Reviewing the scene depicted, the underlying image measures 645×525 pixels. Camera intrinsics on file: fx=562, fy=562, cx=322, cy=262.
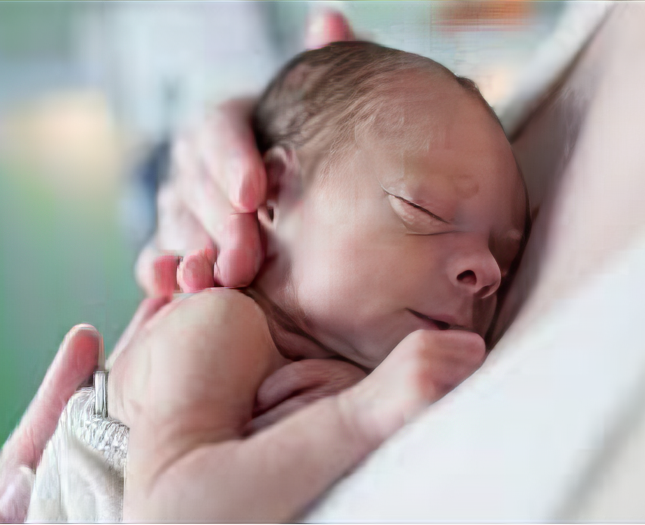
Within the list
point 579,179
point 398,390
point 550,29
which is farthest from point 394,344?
point 550,29

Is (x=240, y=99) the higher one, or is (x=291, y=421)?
(x=240, y=99)

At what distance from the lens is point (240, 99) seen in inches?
15.4

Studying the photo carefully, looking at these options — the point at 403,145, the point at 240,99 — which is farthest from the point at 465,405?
the point at 240,99

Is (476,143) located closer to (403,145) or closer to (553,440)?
(403,145)

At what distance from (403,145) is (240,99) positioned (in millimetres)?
130

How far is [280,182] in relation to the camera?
357 millimetres

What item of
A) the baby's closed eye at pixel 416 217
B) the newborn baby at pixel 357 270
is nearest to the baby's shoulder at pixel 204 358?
the newborn baby at pixel 357 270

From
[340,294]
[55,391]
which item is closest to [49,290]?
[55,391]

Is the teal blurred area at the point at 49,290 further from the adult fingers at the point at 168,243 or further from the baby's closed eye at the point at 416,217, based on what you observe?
the baby's closed eye at the point at 416,217

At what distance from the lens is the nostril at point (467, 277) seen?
0.33 metres

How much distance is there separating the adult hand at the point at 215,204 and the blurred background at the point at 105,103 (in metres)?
0.01

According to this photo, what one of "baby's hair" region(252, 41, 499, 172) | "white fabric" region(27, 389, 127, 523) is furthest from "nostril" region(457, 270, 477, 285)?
"white fabric" region(27, 389, 127, 523)

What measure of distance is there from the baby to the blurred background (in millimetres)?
35

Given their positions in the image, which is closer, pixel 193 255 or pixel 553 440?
pixel 553 440
